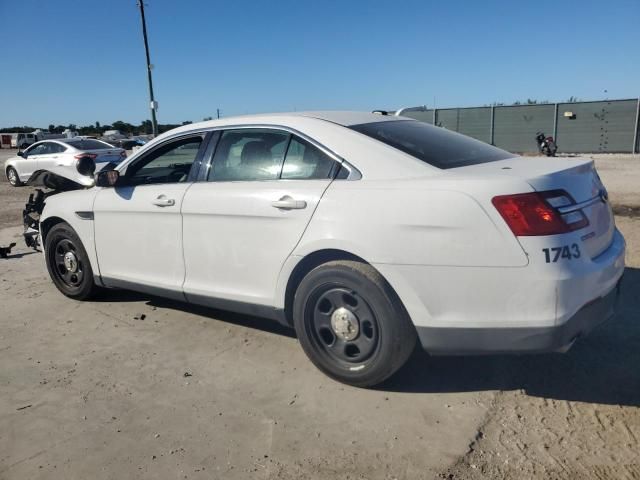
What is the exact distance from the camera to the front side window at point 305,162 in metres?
3.39

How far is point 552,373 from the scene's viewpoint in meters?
3.42

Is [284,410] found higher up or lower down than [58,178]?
lower down

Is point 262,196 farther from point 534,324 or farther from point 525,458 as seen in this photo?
point 525,458

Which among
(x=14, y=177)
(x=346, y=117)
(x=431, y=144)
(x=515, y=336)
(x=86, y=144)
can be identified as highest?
(x=346, y=117)

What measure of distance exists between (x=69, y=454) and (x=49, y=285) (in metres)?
3.51

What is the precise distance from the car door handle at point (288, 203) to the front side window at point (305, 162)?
180mm

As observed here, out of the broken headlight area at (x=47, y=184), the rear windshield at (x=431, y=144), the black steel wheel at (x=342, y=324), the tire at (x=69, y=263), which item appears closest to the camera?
the black steel wheel at (x=342, y=324)

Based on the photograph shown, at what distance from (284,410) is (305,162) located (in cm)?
152

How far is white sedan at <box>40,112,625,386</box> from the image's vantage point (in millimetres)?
2723

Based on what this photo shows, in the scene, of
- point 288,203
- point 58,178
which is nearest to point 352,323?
point 288,203

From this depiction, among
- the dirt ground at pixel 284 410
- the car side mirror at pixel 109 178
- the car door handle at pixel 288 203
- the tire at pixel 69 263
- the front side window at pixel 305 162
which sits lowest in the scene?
the dirt ground at pixel 284 410

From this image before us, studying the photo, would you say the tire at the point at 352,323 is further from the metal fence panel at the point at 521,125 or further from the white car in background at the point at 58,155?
the metal fence panel at the point at 521,125

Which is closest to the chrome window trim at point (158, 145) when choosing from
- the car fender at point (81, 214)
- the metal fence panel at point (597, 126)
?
the car fender at point (81, 214)

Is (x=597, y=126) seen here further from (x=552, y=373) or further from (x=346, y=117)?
(x=552, y=373)
